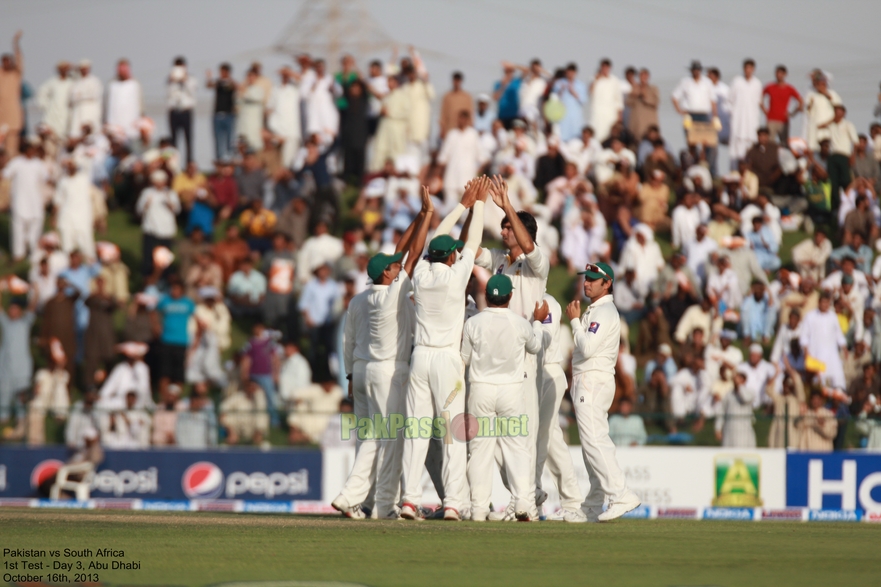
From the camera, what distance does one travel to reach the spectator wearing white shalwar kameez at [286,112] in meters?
25.5

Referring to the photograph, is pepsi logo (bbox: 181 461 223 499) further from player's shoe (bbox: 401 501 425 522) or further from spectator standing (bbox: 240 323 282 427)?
player's shoe (bbox: 401 501 425 522)

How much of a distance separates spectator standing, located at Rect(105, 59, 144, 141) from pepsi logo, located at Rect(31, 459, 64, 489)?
29.3 ft

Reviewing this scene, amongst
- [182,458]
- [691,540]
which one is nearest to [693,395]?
[182,458]

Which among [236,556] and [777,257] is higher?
[777,257]

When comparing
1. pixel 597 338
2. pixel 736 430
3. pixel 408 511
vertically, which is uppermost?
pixel 597 338

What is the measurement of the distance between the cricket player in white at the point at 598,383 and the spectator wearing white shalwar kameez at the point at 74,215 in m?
14.2

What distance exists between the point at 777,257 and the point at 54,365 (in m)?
12.8

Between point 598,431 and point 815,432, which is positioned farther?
point 815,432

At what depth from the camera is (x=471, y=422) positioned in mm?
11727

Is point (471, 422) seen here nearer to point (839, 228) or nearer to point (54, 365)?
point (54, 365)

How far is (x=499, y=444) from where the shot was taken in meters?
11.7

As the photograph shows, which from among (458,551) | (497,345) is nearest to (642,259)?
(497,345)

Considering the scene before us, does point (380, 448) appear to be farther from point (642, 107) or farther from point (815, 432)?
point (642, 107)

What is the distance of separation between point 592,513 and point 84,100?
17.3m
